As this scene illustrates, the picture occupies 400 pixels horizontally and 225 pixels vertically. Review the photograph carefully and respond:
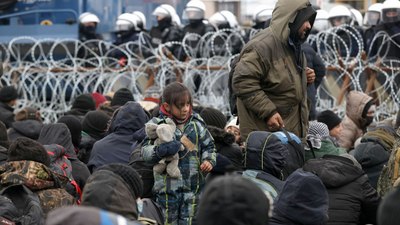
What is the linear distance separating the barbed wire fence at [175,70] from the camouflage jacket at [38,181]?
721 centimetres

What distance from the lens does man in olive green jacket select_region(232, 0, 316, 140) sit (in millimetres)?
7652

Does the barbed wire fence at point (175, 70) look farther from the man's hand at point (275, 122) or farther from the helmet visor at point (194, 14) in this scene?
the man's hand at point (275, 122)

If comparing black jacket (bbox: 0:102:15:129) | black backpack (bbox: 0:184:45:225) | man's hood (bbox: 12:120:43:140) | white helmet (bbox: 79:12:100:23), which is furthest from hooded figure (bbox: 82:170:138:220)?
white helmet (bbox: 79:12:100:23)

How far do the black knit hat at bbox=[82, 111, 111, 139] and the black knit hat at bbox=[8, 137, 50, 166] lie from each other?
10.1 ft

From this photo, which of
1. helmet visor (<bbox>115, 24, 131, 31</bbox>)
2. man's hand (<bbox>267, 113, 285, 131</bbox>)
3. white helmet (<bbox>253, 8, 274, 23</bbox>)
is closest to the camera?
man's hand (<bbox>267, 113, 285, 131</bbox>)

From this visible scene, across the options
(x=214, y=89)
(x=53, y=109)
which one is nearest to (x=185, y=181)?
(x=214, y=89)

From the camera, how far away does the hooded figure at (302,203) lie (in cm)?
547

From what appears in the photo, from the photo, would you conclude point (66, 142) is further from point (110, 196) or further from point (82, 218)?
point (82, 218)

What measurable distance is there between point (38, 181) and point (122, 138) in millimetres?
2052

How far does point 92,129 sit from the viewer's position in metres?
9.92

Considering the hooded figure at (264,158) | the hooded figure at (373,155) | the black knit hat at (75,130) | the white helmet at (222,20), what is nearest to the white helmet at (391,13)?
the white helmet at (222,20)

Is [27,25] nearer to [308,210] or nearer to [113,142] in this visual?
[113,142]

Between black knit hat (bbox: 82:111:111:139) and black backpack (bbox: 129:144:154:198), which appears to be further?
black knit hat (bbox: 82:111:111:139)

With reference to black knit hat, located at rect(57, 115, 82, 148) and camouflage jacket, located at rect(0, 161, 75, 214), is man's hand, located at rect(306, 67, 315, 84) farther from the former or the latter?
camouflage jacket, located at rect(0, 161, 75, 214)
